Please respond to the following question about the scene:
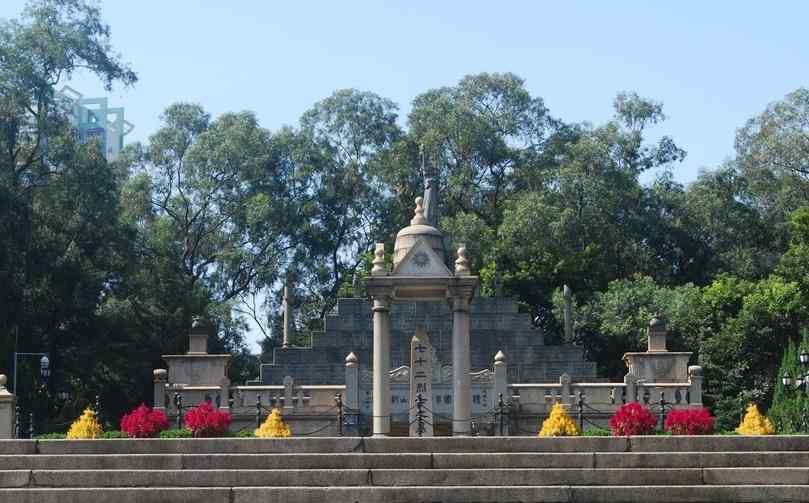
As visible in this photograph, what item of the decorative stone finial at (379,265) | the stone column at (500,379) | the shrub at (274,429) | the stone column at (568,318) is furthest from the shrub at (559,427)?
the stone column at (568,318)

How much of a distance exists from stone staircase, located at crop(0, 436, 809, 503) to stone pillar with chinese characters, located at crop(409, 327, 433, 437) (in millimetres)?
9814

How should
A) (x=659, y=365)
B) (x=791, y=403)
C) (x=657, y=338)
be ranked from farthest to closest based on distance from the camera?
1. (x=657, y=338)
2. (x=659, y=365)
3. (x=791, y=403)

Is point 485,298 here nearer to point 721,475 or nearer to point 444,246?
point 444,246

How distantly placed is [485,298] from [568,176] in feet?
54.9

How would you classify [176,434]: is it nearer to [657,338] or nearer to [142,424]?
[142,424]

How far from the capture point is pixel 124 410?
50.6m

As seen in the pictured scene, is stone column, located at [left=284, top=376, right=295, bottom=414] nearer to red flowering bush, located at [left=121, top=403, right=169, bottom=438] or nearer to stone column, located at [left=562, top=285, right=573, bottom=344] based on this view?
red flowering bush, located at [left=121, top=403, right=169, bottom=438]

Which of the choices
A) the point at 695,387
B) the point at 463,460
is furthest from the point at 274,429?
the point at 695,387

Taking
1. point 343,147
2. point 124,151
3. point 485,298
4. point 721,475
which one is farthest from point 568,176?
point 721,475

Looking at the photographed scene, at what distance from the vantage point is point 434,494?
2147cm

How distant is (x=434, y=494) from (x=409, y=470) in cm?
75

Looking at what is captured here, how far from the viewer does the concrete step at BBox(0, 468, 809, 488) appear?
21844 mm

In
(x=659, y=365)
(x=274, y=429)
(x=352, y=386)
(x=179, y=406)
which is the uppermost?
(x=659, y=365)

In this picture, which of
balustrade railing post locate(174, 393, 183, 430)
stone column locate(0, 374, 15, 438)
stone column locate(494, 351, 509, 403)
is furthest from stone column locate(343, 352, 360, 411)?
stone column locate(0, 374, 15, 438)
